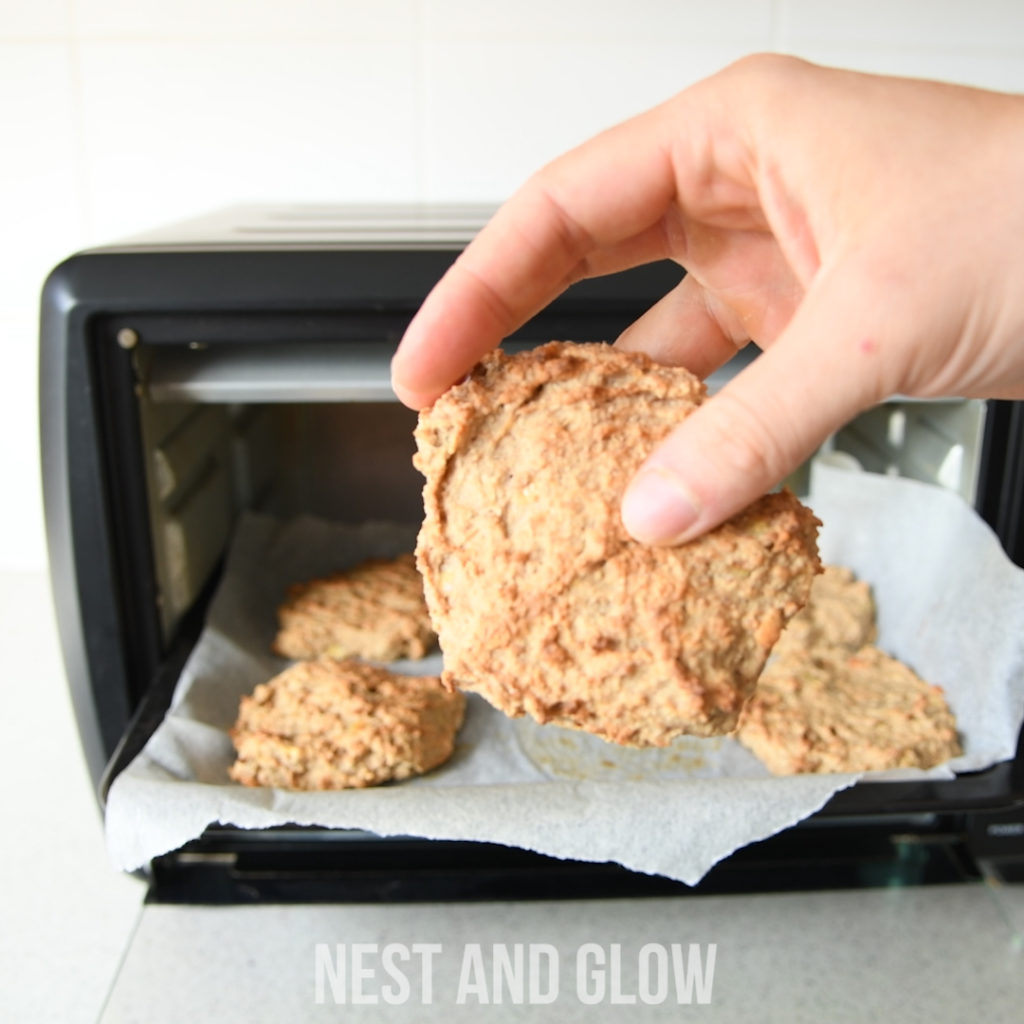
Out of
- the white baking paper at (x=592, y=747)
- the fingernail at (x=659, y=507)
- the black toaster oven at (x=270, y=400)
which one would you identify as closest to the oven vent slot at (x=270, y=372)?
the black toaster oven at (x=270, y=400)

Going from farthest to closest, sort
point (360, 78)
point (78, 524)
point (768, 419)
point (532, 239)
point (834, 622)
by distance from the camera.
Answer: point (360, 78)
point (834, 622)
point (78, 524)
point (532, 239)
point (768, 419)

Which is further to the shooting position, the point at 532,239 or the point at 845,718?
the point at 845,718

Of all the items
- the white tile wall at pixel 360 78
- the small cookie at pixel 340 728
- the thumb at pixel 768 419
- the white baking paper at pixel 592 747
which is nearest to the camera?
the thumb at pixel 768 419

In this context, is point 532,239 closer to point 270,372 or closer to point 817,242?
point 817,242

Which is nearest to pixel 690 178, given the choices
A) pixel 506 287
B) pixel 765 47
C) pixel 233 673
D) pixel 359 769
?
pixel 506 287

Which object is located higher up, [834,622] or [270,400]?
[270,400]

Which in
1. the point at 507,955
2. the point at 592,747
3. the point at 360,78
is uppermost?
the point at 360,78

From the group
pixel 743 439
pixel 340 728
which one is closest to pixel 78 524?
pixel 340 728

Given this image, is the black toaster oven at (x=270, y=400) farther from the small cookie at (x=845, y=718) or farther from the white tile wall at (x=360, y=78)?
the white tile wall at (x=360, y=78)
